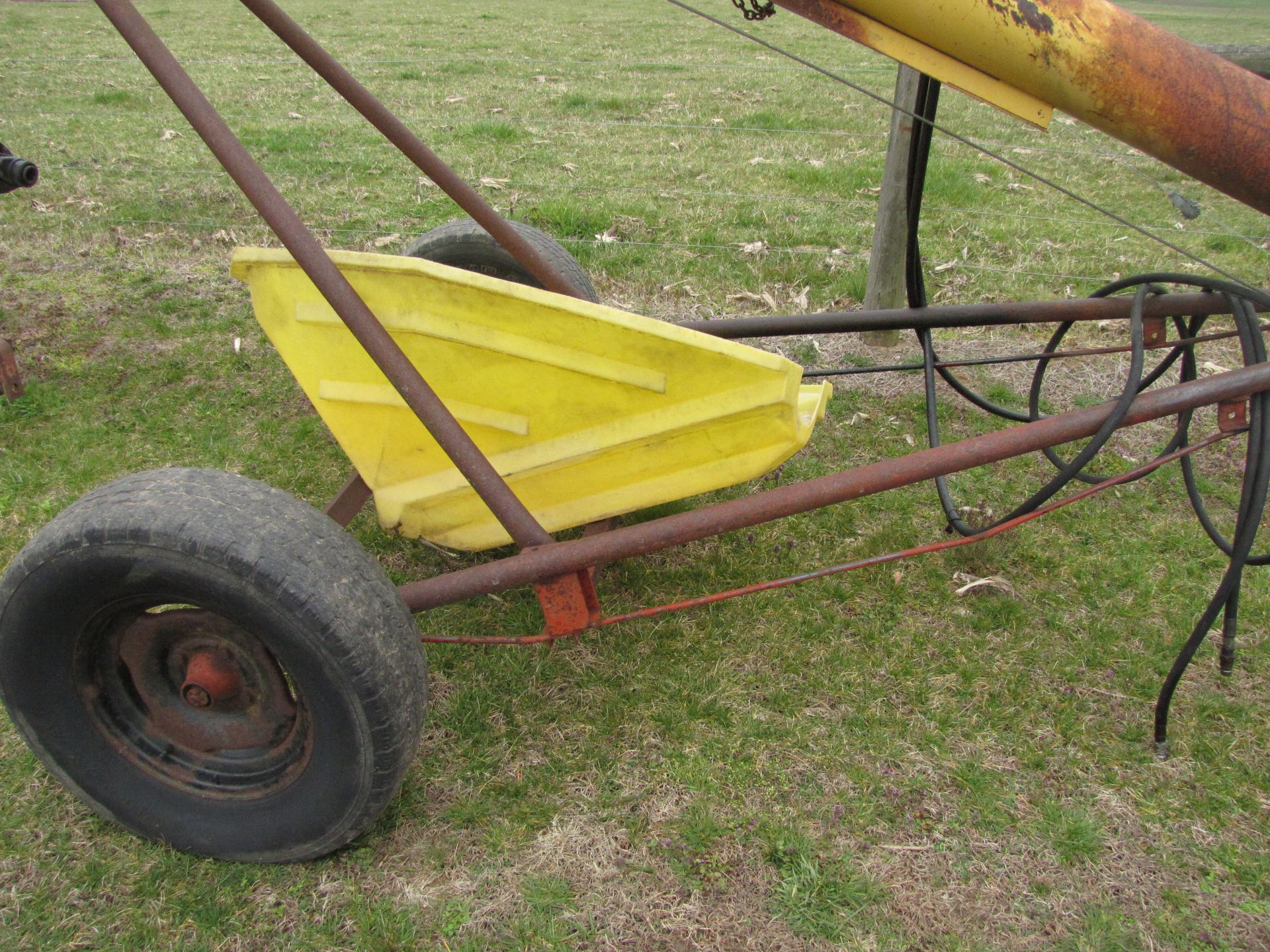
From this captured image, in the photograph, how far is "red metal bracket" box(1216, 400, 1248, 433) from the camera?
222cm

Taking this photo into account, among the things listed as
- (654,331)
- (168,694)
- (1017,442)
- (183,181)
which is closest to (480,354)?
(654,331)

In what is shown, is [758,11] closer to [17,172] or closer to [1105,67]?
[1105,67]

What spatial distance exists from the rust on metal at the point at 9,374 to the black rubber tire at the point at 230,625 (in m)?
2.29

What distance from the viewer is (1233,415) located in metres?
2.23

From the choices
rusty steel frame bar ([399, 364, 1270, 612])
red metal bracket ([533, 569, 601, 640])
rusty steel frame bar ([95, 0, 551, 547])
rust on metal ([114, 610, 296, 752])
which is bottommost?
rust on metal ([114, 610, 296, 752])

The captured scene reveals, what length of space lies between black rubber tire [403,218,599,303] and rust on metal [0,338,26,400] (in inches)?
69.4

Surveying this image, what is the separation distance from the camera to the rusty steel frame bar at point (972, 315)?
8.53 feet

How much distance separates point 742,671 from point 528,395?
38.9 inches

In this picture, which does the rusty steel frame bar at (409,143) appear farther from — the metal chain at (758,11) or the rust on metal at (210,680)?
the rust on metal at (210,680)

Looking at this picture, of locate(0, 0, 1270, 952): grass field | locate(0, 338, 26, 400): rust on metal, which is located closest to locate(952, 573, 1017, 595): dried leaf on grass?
locate(0, 0, 1270, 952): grass field

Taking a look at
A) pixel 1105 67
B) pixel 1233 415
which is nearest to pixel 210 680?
pixel 1105 67

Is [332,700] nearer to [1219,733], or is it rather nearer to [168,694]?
[168,694]

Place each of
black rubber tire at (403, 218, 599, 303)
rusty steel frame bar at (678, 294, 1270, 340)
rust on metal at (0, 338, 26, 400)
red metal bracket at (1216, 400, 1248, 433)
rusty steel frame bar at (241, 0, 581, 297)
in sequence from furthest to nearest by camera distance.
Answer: rust on metal at (0, 338, 26, 400), black rubber tire at (403, 218, 599, 303), rusty steel frame bar at (678, 294, 1270, 340), rusty steel frame bar at (241, 0, 581, 297), red metal bracket at (1216, 400, 1248, 433)

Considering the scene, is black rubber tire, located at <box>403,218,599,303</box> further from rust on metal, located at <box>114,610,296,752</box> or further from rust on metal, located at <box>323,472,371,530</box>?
rust on metal, located at <box>114,610,296,752</box>
